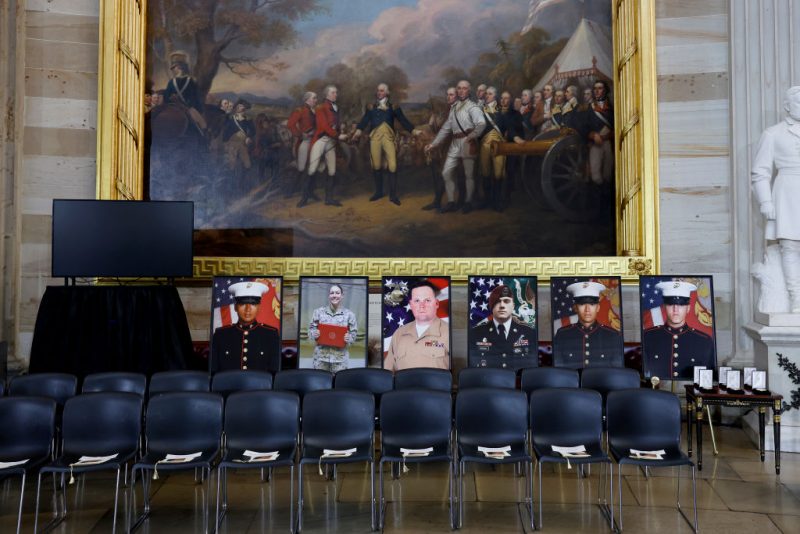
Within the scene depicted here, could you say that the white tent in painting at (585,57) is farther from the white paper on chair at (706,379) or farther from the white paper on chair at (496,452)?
the white paper on chair at (496,452)

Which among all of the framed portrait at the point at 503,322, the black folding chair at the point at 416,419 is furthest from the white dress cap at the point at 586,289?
the black folding chair at the point at 416,419

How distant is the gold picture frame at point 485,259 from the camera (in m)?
8.62

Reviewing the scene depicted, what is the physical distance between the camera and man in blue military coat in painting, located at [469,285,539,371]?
7918mm

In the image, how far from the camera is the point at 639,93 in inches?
342

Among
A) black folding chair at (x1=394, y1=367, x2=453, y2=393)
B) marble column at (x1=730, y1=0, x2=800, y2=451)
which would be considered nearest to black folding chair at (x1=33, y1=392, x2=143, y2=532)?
black folding chair at (x1=394, y1=367, x2=453, y2=393)

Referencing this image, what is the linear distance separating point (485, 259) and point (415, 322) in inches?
59.1

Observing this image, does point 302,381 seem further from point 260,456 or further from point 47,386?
point 47,386

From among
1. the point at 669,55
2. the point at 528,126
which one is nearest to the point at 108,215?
the point at 528,126

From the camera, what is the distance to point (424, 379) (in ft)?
21.2

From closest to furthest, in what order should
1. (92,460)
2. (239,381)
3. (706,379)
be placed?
1. (92,460)
2. (239,381)
3. (706,379)

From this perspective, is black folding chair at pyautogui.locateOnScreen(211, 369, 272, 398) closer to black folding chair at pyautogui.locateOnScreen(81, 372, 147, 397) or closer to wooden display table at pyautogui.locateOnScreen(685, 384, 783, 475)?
black folding chair at pyautogui.locateOnScreen(81, 372, 147, 397)

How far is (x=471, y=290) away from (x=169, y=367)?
11.9 feet

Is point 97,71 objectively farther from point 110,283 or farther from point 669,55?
point 669,55

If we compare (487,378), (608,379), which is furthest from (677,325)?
(487,378)
